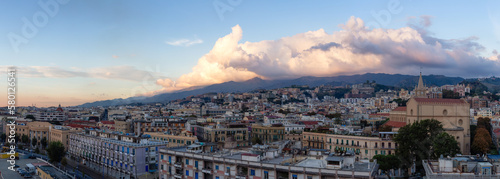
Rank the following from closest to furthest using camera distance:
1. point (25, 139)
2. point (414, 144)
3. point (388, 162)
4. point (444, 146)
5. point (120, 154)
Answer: point (444, 146), point (388, 162), point (414, 144), point (120, 154), point (25, 139)

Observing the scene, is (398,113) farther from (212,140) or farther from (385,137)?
(212,140)

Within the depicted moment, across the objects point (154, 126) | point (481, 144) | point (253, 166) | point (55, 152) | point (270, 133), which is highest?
point (253, 166)

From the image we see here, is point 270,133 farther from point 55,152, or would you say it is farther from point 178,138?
point 55,152

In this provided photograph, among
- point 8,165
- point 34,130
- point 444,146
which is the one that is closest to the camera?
point 444,146

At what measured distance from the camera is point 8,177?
145 feet

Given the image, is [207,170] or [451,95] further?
[451,95]

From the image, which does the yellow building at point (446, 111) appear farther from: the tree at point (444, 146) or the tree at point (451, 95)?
the tree at point (451, 95)

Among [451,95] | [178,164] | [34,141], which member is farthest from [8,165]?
[451,95]

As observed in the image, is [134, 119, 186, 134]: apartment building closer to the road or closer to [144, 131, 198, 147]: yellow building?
[144, 131, 198, 147]: yellow building

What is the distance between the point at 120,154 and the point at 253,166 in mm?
24752

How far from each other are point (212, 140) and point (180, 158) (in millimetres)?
27567

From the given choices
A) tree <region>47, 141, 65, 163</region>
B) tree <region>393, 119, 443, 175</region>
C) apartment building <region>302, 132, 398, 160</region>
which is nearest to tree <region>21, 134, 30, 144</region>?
tree <region>47, 141, 65, 163</region>

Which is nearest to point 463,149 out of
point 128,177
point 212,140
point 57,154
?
point 212,140

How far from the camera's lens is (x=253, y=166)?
30531 millimetres
